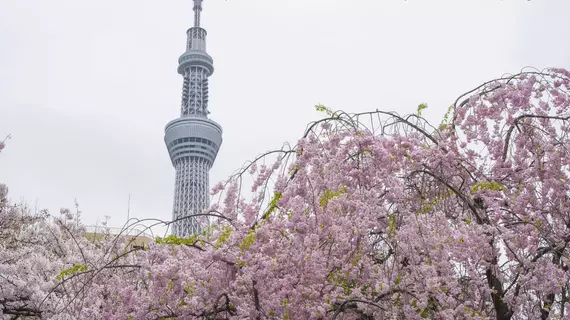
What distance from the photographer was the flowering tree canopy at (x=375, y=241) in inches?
192

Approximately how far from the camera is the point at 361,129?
5453mm

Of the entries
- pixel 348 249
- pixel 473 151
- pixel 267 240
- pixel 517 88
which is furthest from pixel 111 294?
pixel 517 88

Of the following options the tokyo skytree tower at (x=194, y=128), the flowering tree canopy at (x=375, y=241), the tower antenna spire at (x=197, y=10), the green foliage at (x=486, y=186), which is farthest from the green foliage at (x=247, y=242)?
the tower antenna spire at (x=197, y=10)

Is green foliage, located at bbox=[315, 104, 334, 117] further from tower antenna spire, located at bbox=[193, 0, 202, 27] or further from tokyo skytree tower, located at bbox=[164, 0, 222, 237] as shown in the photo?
tower antenna spire, located at bbox=[193, 0, 202, 27]

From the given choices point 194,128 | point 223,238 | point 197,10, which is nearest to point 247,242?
point 223,238

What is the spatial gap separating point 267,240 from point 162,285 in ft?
3.60

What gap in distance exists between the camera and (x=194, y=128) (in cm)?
7956

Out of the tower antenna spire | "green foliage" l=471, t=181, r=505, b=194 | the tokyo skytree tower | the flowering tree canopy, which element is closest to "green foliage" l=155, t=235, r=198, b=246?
the flowering tree canopy

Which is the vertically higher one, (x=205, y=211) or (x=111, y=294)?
(x=205, y=211)

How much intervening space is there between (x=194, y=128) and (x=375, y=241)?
247ft

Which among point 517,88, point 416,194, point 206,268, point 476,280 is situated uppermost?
point 517,88

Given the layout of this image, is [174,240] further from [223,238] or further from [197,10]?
[197,10]

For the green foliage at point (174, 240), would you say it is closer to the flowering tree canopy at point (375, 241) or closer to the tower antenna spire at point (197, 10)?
the flowering tree canopy at point (375, 241)

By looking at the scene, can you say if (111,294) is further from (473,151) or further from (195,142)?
(195,142)
